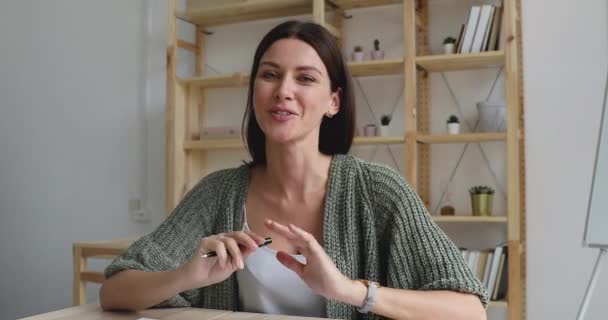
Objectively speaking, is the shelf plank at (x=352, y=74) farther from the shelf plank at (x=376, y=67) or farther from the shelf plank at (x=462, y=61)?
the shelf plank at (x=462, y=61)

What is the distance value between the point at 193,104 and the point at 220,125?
0.64 feet

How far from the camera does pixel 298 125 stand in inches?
57.9

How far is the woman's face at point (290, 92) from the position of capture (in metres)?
1.45

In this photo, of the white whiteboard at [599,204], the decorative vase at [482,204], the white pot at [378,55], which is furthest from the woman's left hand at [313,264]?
the white pot at [378,55]

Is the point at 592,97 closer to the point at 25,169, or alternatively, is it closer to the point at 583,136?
the point at 583,136

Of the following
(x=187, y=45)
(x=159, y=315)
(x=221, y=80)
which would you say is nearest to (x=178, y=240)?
(x=159, y=315)

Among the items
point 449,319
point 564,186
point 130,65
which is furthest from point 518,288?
point 130,65

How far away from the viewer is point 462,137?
2.88m

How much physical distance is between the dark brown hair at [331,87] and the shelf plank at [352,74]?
134 cm

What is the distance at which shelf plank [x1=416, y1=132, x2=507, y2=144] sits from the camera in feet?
9.29

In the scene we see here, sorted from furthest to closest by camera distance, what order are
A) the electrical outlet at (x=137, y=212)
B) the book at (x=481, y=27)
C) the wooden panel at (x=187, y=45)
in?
the electrical outlet at (x=137, y=212) → the wooden panel at (x=187, y=45) → the book at (x=481, y=27)

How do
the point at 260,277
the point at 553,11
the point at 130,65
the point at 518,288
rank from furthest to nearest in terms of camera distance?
the point at 130,65 → the point at 553,11 → the point at 518,288 → the point at 260,277

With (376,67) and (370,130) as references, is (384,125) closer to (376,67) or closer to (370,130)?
(370,130)

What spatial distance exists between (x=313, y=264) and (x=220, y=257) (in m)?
0.17
